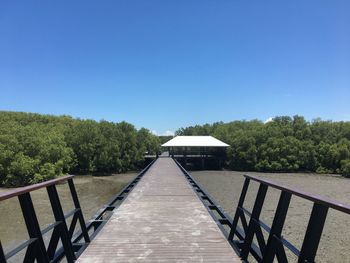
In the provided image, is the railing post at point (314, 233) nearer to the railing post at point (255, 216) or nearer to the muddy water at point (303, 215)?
the railing post at point (255, 216)

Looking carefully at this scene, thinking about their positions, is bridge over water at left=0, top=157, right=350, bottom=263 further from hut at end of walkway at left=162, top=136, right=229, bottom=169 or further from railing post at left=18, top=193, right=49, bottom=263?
hut at end of walkway at left=162, top=136, right=229, bottom=169

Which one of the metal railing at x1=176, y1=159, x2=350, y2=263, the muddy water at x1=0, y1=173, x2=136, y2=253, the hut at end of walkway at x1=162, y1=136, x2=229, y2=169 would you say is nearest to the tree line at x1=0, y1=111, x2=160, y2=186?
the muddy water at x1=0, y1=173, x2=136, y2=253

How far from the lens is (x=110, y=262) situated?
4.48 meters

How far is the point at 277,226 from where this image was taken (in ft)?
12.0

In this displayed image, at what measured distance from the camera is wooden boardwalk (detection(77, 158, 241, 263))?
15.6 feet

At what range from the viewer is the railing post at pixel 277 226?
11.6 ft

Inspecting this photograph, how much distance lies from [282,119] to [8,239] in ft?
159

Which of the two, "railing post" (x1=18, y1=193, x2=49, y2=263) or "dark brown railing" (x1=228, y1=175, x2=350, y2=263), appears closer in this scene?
"dark brown railing" (x1=228, y1=175, x2=350, y2=263)

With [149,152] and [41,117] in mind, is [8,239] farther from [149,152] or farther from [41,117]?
[41,117]

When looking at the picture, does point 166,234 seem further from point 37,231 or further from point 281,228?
point 37,231

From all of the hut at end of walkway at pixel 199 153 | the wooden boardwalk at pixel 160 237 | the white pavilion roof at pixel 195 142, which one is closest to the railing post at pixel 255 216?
the wooden boardwalk at pixel 160 237

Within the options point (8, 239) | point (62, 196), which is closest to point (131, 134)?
point (62, 196)

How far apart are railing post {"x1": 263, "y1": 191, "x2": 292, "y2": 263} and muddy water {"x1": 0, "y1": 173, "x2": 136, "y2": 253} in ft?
38.7

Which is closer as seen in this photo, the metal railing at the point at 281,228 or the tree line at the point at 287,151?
the metal railing at the point at 281,228
